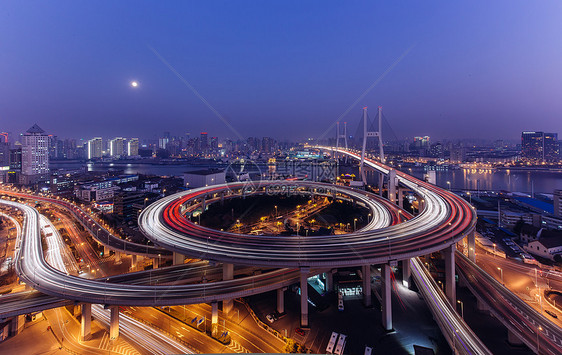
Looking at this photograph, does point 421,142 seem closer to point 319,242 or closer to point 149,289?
point 319,242

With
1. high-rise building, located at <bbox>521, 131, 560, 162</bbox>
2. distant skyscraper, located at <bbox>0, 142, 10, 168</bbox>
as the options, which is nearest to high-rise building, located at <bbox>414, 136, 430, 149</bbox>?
high-rise building, located at <bbox>521, 131, 560, 162</bbox>

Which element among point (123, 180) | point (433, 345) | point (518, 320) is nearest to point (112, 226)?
point (433, 345)

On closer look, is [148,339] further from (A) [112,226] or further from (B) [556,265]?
(B) [556,265]

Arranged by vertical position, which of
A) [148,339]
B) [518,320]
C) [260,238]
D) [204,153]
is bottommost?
[148,339]

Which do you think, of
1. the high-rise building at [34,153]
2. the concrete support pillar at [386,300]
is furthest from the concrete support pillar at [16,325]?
the high-rise building at [34,153]

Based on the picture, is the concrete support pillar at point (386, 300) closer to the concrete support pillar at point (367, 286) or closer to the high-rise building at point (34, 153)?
the concrete support pillar at point (367, 286)

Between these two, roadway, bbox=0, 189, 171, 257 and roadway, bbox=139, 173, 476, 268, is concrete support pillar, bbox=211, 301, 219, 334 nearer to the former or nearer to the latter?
roadway, bbox=139, 173, 476, 268

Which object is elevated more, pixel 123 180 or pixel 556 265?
pixel 123 180

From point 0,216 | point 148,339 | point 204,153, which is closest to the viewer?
point 148,339

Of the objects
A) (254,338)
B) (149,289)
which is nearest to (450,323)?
(254,338)
